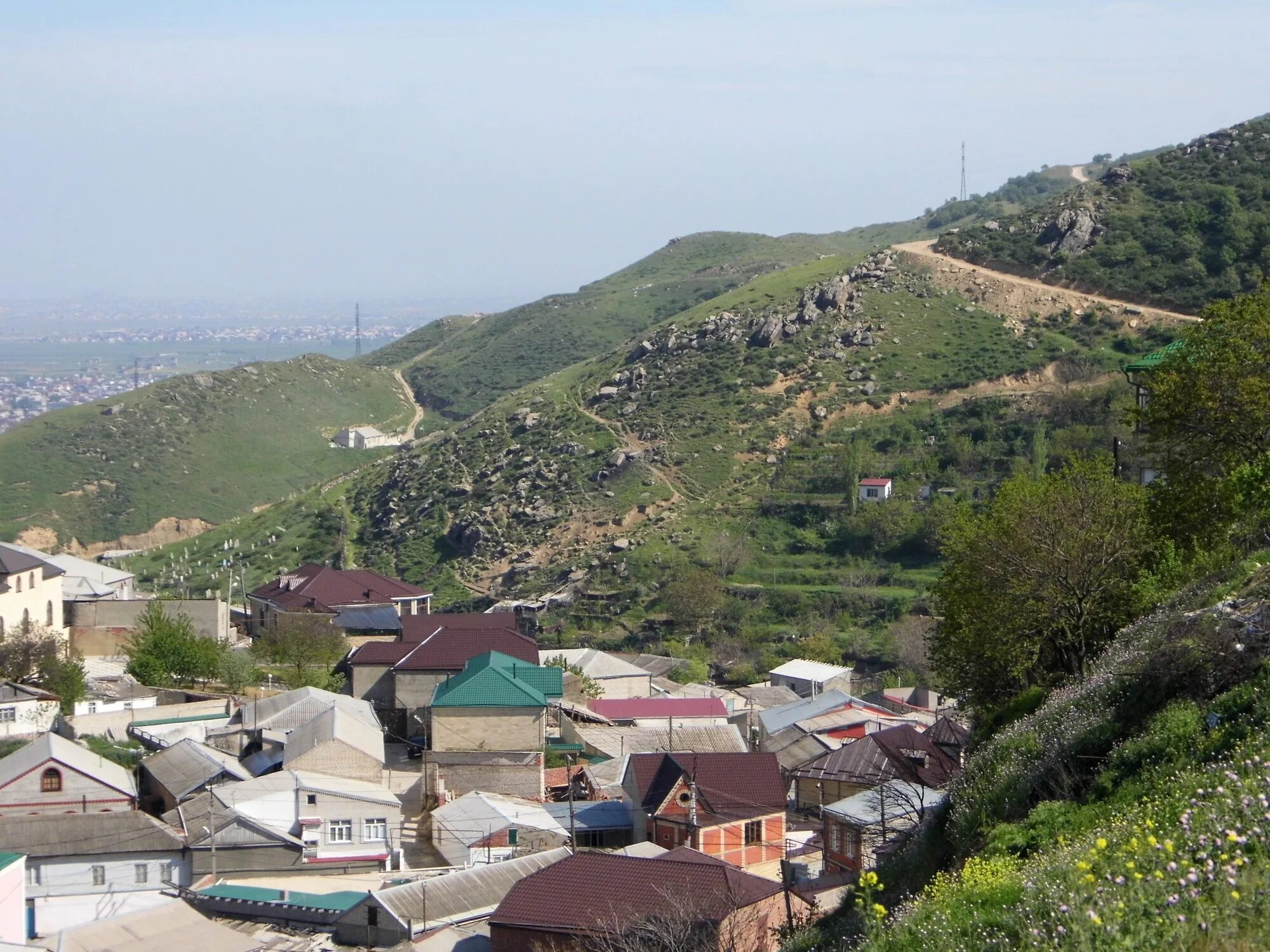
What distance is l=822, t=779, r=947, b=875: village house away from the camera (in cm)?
1786

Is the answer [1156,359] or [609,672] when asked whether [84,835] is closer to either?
[609,672]

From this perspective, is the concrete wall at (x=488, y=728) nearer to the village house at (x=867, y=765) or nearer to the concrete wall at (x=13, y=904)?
the village house at (x=867, y=765)

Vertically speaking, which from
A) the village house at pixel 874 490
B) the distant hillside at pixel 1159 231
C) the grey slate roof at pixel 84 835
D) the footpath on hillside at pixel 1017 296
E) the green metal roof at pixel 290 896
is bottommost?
the green metal roof at pixel 290 896

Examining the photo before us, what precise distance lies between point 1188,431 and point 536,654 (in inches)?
773

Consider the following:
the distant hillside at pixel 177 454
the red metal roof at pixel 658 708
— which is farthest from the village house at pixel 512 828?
the distant hillside at pixel 177 454

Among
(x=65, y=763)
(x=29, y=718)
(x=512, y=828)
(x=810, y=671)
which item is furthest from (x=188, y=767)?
(x=810, y=671)

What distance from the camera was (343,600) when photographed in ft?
146

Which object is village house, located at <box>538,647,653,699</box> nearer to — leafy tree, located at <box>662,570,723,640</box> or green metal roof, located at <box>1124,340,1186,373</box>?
leafy tree, located at <box>662,570,723,640</box>

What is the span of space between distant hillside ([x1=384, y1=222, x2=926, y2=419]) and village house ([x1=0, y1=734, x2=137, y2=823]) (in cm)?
8082

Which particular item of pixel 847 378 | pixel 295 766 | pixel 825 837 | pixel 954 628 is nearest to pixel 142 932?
pixel 295 766

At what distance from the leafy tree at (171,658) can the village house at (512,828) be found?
43.8 ft

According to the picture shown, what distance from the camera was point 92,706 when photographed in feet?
105

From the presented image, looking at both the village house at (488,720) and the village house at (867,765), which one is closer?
the village house at (867,765)

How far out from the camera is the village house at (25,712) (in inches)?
1151
